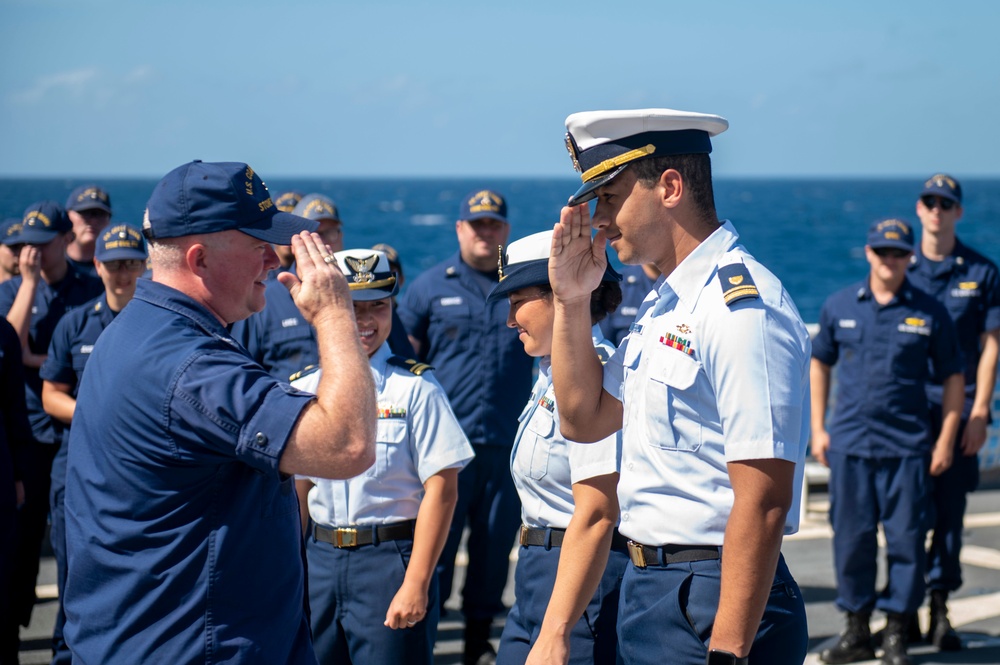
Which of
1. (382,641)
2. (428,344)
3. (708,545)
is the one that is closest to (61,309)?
(428,344)

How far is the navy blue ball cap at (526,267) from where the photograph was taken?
12.1ft

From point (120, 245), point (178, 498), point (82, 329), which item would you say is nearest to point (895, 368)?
point (120, 245)

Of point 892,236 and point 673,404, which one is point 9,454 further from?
point 892,236

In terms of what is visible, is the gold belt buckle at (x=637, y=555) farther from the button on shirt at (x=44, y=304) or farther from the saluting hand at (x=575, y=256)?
the button on shirt at (x=44, y=304)

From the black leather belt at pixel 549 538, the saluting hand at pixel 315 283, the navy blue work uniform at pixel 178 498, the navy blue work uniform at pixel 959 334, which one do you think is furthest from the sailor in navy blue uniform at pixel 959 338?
the navy blue work uniform at pixel 178 498

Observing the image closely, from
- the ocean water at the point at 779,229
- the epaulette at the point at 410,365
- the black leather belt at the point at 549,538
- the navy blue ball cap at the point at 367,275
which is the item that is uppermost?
the navy blue ball cap at the point at 367,275

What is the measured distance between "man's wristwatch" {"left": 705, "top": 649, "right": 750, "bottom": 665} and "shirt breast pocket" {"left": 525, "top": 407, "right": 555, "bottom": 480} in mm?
1173

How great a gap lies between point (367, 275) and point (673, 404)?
1.95 metres

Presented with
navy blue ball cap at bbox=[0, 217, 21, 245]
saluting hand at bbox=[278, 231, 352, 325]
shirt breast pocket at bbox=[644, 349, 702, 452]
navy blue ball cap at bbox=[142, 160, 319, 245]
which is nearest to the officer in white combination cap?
shirt breast pocket at bbox=[644, 349, 702, 452]

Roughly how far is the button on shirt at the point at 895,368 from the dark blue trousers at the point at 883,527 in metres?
0.11

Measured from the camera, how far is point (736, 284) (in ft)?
8.99

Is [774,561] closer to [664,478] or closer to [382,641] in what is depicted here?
A: [664,478]

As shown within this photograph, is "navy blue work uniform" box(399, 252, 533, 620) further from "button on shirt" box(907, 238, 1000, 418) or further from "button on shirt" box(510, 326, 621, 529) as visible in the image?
"button on shirt" box(510, 326, 621, 529)

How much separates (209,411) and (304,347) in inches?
155
